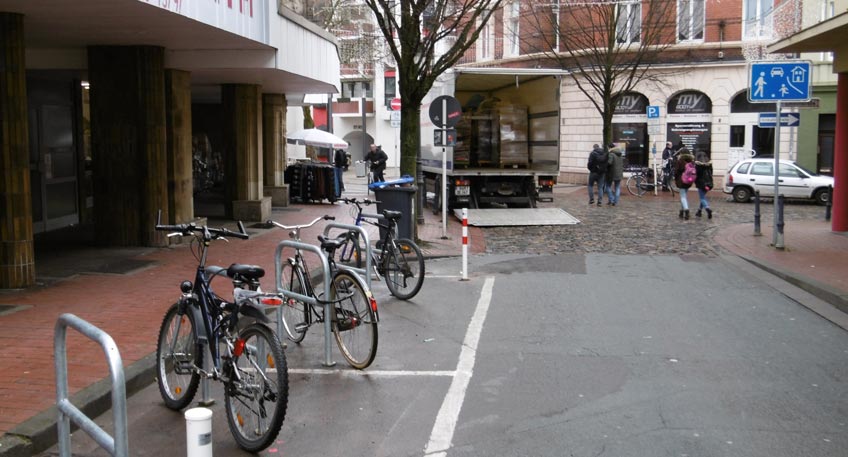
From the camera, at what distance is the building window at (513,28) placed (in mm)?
36312

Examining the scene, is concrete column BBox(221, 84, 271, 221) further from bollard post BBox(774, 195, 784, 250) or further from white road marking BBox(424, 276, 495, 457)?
bollard post BBox(774, 195, 784, 250)

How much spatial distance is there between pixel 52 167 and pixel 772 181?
20.6 metres

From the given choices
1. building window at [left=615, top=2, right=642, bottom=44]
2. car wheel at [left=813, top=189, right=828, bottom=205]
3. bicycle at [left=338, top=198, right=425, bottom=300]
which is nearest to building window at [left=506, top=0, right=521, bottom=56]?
building window at [left=615, top=2, right=642, bottom=44]

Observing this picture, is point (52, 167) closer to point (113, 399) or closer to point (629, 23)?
point (113, 399)

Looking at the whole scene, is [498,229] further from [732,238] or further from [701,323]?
[701,323]

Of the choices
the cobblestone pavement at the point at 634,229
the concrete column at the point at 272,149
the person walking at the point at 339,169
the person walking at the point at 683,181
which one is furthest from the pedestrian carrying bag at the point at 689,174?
the concrete column at the point at 272,149

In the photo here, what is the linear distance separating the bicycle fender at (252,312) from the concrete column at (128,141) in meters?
8.61

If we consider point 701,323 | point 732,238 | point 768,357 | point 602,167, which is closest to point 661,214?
point 602,167

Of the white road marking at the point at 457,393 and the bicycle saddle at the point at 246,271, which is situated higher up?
the bicycle saddle at the point at 246,271

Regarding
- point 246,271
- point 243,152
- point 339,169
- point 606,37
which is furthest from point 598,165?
point 246,271

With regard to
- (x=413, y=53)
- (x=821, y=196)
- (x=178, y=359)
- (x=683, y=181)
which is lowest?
(x=178, y=359)

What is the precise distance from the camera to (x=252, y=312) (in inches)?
200

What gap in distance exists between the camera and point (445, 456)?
4.92 meters

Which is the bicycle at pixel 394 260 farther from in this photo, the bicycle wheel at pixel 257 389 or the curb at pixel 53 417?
the bicycle wheel at pixel 257 389
